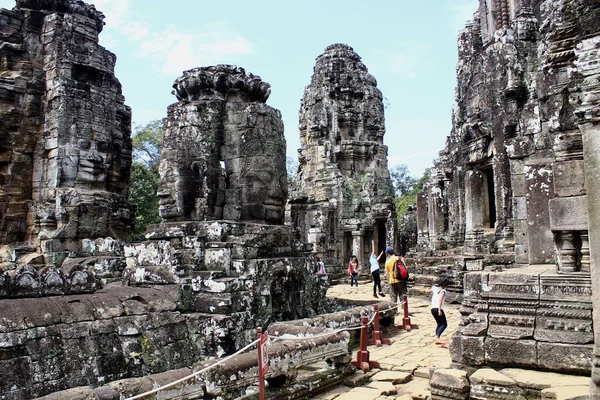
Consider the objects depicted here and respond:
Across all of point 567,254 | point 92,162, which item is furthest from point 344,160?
point 567,254

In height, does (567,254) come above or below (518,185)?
below

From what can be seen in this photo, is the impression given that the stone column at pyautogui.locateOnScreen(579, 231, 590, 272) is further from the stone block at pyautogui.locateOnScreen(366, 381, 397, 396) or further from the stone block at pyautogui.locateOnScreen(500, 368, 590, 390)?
the stone block at pyautogui.locateOnScreen(366, 381, 397, 396)

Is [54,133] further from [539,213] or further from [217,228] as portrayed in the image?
[539,213]

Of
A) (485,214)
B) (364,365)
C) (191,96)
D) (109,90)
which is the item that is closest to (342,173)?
(485,214)

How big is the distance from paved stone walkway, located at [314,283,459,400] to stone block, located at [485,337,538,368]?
507mm

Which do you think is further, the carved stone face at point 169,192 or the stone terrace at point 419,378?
the carved stone face at point 169,192

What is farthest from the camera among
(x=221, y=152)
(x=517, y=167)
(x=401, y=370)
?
(x=517, y=167)

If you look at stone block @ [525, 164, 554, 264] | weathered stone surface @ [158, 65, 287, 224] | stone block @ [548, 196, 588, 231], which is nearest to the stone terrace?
stone block @ [548, 196, 588, 231]

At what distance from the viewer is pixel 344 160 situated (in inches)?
1125

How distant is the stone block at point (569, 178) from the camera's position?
541cm

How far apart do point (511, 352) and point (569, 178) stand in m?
2.10

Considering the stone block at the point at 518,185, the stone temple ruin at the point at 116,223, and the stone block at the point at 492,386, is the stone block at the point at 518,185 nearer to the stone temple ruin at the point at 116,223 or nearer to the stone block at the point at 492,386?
the stone temple ruin at the point at 116,223

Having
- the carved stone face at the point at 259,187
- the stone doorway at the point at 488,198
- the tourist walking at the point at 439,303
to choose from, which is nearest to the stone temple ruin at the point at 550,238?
the tourist walking at the point at 439,303

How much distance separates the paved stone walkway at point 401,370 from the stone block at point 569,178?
239 centimetres
